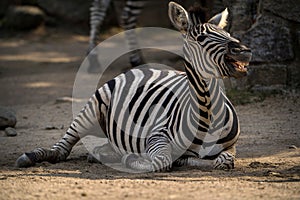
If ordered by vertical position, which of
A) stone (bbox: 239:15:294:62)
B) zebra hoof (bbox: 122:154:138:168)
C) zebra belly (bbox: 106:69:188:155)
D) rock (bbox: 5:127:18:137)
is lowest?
rock (bbox: 5:127:18:137)

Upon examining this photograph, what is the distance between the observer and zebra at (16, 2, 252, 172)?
16.8 feet

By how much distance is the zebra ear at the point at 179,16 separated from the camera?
529 cm

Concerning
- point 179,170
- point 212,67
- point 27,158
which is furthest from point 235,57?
point 27,158

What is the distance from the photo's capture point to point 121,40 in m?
14.7

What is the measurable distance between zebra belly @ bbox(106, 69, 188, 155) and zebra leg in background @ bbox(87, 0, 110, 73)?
5.77 m

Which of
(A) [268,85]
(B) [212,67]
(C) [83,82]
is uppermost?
(B) [212,67]

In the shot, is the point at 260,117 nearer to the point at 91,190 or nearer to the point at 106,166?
the point at 106,166

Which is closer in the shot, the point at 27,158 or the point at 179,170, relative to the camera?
the point at 179,170

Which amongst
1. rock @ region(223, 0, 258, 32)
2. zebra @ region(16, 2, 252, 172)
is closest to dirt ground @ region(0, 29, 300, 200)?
zebra @ region(16, 2, 252, 172)

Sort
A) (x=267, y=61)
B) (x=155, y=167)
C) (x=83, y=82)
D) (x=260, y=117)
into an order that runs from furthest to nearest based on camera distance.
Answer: (x=83, y=82)
(x=267, y=61)
(x=260, y=117)
(x=155, y=167)

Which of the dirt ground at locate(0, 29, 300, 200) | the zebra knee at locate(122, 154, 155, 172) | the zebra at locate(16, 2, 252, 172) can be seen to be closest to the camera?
the dirt ground at locate(0, 29, 300, 200)

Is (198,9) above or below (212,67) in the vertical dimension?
above

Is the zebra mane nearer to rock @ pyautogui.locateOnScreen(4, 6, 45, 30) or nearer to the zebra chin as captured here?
the zebra chin

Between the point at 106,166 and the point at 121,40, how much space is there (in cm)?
906
